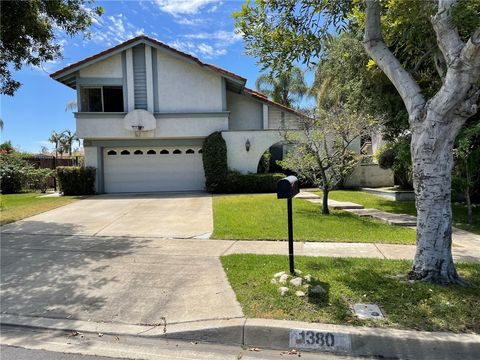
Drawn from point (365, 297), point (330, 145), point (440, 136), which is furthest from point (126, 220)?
point (440, 136)

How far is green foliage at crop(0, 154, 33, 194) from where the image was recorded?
21266 millimetres

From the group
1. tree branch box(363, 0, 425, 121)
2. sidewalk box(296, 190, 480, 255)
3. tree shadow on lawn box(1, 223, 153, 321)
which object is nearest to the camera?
tree shadow on lawn box(1, 223, 153, 321)

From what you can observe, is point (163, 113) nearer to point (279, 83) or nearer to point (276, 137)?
point (276, 137)

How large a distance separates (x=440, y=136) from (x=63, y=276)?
219 inches

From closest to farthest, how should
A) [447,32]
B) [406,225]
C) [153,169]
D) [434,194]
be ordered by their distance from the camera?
[447,32]
[434,194]
[406,225]
[153,169]

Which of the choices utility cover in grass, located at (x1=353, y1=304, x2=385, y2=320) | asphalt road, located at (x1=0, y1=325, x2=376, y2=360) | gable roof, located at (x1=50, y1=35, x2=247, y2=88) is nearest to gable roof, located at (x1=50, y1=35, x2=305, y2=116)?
gable roof, located at (x1=50, y1=35, x2=247, y2=88)

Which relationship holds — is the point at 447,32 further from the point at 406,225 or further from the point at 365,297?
the point at 406,225

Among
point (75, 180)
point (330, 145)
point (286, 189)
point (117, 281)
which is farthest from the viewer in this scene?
point (75, 180)

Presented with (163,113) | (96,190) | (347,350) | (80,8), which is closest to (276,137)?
(163,113)

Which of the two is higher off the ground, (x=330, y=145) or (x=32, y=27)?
(x=32, y=27)

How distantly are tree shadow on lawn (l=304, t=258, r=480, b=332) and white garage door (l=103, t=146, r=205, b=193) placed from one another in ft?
47.2

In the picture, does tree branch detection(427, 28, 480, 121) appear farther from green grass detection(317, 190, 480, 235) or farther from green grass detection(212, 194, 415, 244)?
green grass detection(317, 190, 480, 235)

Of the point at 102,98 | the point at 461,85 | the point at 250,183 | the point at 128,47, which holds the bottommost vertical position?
the point at 250,183

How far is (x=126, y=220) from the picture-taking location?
10703mm
